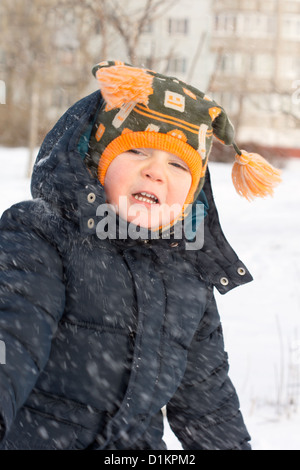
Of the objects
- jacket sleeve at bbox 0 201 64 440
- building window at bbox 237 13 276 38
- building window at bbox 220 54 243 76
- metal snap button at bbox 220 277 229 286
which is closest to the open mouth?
jacket sleeve at bbox 0 201 64 440

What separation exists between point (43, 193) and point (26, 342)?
485 mm

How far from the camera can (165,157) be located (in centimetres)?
183

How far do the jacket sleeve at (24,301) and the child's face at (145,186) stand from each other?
242 millimetres

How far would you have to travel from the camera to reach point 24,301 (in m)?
1.51

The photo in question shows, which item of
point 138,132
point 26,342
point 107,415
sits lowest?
point 107,415

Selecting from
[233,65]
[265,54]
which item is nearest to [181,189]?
[233,65]

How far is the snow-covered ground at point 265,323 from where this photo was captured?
3111 mm

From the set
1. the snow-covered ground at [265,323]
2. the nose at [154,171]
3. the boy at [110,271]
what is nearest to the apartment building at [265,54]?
the snow-covered ground at [265,323]

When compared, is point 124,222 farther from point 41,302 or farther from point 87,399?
point 87,399

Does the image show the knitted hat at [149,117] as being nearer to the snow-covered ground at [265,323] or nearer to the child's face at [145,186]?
the child's face at [145,186]

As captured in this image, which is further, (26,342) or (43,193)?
(43,193)

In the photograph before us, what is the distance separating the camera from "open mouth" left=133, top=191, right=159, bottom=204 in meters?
1.76

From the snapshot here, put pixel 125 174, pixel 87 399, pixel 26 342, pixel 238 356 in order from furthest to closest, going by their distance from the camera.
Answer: pixel 238 356 → pixel 125 174 → pixel 87 399 → pixel 26 342

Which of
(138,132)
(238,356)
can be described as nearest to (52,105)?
(238,356)
